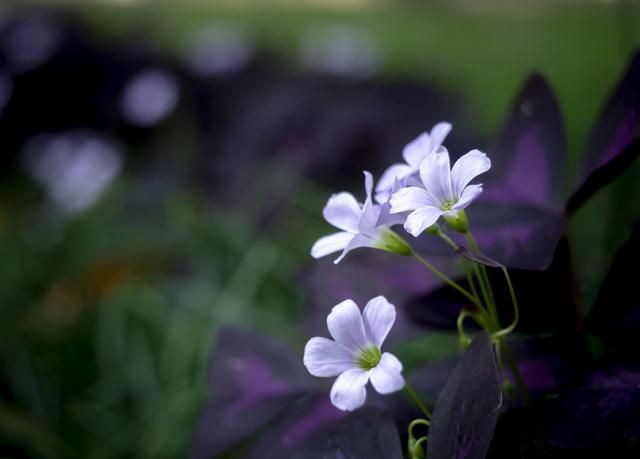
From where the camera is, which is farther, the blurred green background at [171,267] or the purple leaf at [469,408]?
the blurred green background at [171,267]

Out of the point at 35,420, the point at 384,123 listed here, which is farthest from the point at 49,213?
the point at 384,123

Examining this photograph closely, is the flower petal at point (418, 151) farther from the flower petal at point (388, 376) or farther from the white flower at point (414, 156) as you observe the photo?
the flower petal at point (388, 376)

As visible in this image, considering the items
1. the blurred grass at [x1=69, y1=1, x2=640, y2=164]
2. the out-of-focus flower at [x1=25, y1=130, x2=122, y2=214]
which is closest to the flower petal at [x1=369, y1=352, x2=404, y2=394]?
the blurred grass at [x1=69, y1=1, x2=640, y2=164]

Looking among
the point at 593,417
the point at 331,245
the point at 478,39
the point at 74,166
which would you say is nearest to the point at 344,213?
the point at 331,245

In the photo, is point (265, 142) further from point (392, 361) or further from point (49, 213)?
point (392, 361)

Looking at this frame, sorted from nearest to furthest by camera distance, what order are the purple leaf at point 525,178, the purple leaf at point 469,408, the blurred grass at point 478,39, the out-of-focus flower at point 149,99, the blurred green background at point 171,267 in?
the purple leaf at point 469,408
the purple leaf at point 525,178
the blurred green background at point 171,267
the blurred grass at point 478,39
the out-of-focus flower at point 149,99

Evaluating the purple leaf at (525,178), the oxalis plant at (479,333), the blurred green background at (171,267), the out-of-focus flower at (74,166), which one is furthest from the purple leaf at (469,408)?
the out-of-focus flower at (74,166)

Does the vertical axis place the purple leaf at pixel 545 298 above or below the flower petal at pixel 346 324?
below

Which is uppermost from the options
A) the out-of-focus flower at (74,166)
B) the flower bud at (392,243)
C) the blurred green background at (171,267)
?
the flower bud at (392,243)
